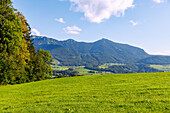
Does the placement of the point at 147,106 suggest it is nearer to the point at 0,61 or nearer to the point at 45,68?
the point at 0,61

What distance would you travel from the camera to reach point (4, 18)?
107 ft

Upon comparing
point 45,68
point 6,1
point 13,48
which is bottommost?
point 45,68

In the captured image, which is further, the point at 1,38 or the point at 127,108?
the point at 1,38

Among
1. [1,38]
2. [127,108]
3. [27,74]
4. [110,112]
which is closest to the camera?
[110,112]

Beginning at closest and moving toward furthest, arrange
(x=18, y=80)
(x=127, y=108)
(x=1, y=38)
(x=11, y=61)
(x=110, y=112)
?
(x=110, y=112), (x=127, y=108), (x=1, y=38), (x=11, y=61), (x=18, y=80)

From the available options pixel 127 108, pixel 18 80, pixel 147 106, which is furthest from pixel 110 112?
pixel 18 80

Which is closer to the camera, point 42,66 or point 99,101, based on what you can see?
point 99,101

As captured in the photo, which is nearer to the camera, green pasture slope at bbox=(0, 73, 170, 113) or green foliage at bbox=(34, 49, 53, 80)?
green pasture slope at bbox=(0, 73, 170, 113)

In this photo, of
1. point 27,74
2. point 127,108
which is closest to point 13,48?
point 27,74

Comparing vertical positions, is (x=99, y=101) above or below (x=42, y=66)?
below

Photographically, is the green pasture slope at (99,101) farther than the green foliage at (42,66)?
No

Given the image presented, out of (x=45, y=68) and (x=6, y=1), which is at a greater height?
(x=6, y=1)

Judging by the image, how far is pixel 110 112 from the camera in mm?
8922

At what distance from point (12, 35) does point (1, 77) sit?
528 inches
